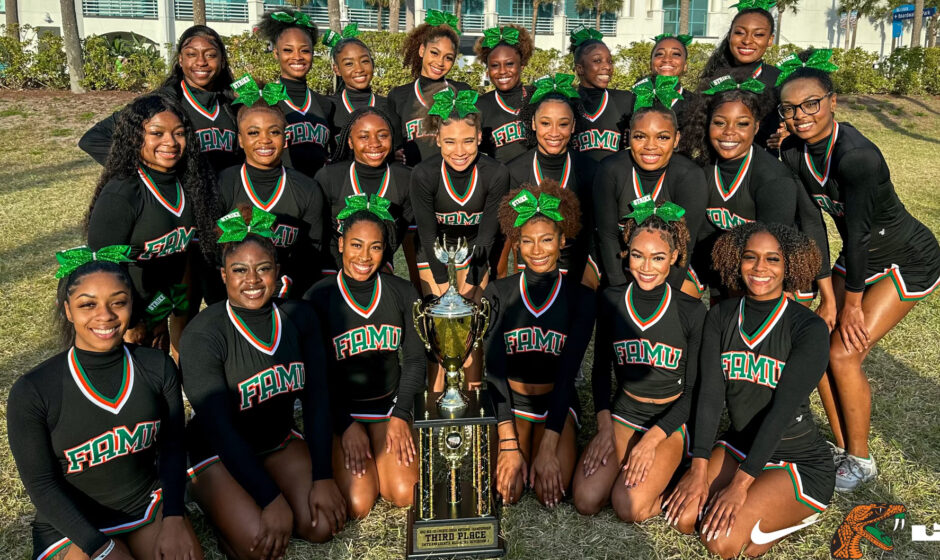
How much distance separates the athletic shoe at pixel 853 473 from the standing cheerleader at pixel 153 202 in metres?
3.68

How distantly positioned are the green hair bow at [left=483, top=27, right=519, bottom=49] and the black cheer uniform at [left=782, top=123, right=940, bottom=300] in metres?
2.38

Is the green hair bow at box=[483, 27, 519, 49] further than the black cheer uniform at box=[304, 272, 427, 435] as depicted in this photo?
Yes

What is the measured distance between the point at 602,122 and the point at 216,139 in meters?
2.84

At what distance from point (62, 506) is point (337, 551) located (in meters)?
1.18

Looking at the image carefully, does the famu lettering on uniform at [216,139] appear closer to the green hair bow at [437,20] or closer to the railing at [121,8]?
the green hair bow at [437,20]

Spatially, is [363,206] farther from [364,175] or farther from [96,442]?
[96,442]

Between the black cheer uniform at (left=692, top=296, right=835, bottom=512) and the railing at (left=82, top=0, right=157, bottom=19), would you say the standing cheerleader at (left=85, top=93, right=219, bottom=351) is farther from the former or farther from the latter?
the railing at (left=82, top=0, right=157, bottom=19)

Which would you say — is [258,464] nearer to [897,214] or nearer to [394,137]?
[394,137]

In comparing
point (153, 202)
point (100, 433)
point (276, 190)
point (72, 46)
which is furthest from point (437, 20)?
point (72, 46)

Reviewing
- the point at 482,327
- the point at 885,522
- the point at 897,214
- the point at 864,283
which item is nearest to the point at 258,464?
the point at 482,327

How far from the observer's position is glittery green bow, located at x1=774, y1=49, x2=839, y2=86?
14.0 ft

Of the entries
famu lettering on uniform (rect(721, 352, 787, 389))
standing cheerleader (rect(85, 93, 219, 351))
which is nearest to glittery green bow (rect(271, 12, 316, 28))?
standing cheerleader (rect(85, 93, 219, 351))

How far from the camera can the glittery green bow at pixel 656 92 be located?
4.43 meters

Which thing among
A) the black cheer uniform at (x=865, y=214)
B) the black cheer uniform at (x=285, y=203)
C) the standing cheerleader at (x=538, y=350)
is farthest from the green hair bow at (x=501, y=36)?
the black cheer uniform at (x=865, y=214)
